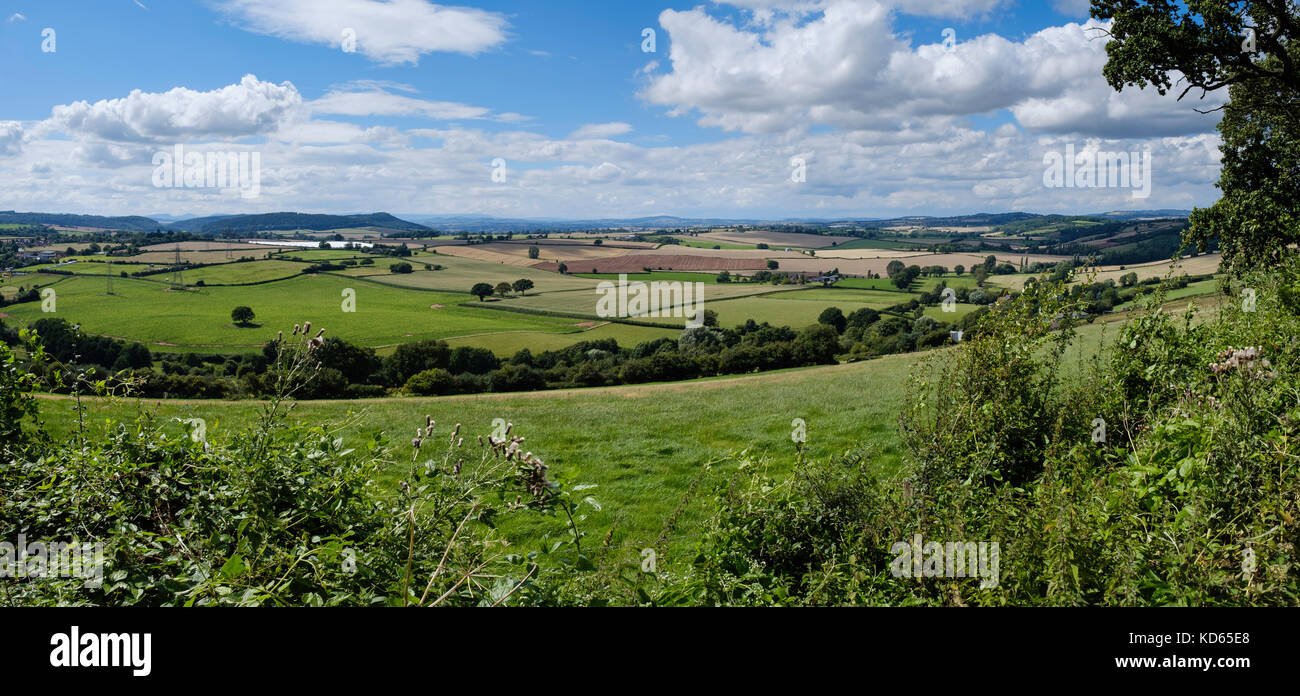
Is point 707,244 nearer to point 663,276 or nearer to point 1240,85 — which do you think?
point 663,276

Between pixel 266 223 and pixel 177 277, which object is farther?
pixel 266 223

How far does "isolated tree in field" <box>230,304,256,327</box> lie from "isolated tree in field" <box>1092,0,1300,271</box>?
66.4 metres

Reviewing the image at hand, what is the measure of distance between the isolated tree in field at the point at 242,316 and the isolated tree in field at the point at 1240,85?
6642 cm

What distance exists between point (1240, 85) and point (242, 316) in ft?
227

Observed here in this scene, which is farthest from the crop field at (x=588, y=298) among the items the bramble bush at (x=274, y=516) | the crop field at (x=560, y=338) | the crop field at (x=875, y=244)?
the bramble bush at (x=274, y=516)

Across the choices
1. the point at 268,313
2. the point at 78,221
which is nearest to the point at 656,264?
the point at 268,313

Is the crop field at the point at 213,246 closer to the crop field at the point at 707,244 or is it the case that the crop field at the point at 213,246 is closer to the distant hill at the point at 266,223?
the distant hill at the point at 266,223

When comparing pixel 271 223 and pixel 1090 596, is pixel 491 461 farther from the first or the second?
pixel 271 223

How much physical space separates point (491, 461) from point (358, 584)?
799 mm

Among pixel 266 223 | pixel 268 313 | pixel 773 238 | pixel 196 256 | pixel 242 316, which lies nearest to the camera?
pixel 242 316

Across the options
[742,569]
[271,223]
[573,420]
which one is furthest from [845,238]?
[742,569]

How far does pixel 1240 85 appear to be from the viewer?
18.4 metres

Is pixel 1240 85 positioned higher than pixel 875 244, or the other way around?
pixel 875 244

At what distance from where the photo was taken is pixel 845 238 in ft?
471
